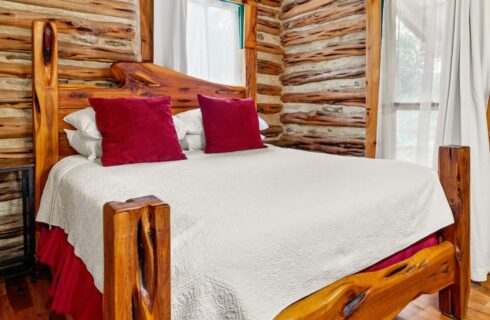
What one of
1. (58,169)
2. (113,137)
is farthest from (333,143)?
(58,169)

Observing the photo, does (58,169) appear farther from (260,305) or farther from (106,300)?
(260,305)

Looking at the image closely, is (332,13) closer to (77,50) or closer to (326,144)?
(326,144)

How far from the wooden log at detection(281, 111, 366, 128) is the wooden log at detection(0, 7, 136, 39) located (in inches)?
74.0

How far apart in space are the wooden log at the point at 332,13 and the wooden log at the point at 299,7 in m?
0.06

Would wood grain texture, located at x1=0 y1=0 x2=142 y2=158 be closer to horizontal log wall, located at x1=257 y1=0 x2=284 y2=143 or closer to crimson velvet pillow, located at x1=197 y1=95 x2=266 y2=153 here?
crimson velvet pillow, located at x1=197 y1=95 x2=266 y2=153

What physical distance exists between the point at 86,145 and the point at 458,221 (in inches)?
86.9

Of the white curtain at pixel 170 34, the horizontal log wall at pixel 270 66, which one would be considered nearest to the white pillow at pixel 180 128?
the white curtain at pixel 170 34

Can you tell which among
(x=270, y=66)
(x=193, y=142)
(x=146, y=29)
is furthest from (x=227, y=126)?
(x=270, y=66)

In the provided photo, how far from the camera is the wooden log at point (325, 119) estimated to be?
3.35 m

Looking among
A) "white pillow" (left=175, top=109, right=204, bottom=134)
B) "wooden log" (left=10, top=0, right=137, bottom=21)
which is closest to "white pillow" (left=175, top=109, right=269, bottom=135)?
"white pillow" (left=175, top=109, right=204, bottom=134)

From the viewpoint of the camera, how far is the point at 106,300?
35.4 inches

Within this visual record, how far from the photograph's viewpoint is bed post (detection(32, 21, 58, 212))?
2.35m

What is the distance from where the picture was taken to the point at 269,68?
3.96m

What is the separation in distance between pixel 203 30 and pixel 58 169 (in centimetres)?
185
